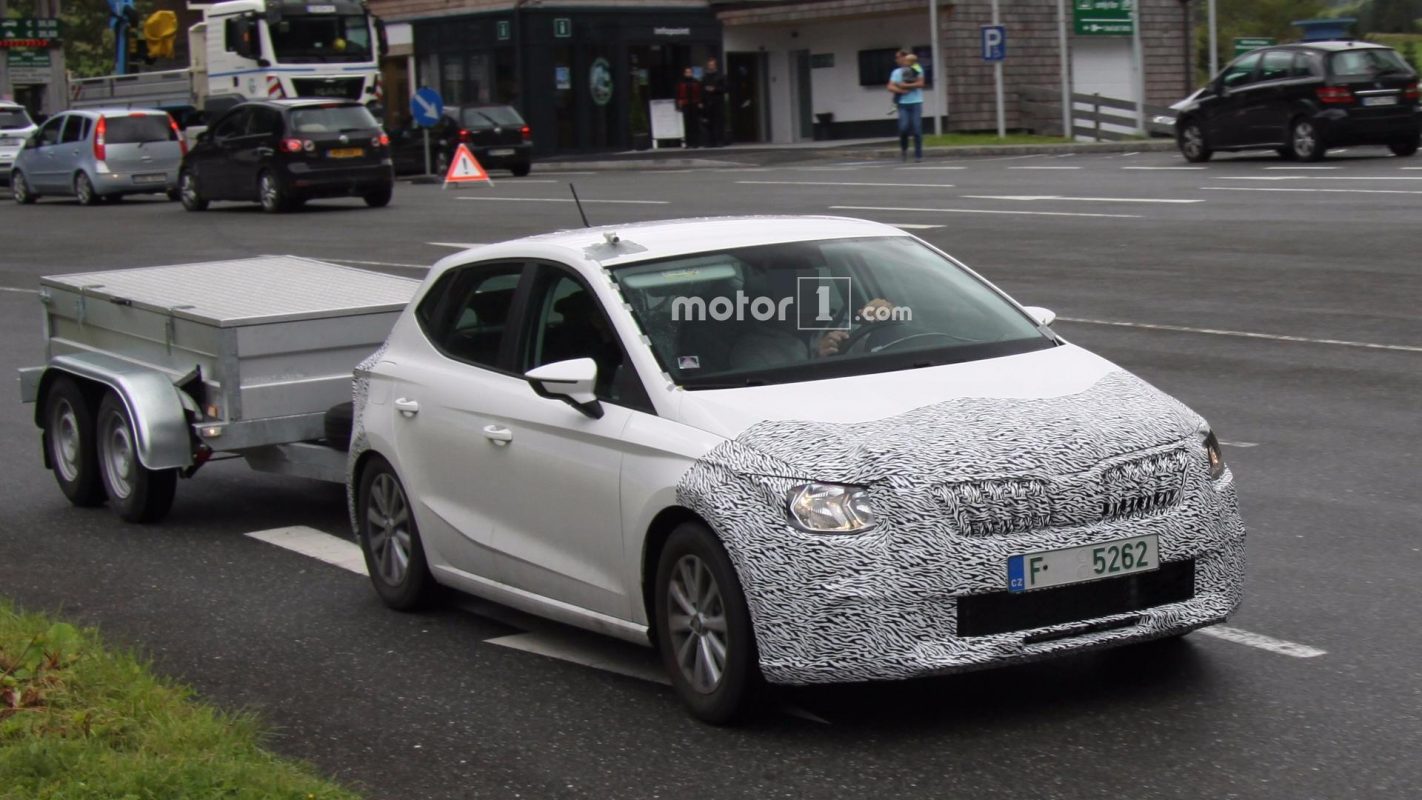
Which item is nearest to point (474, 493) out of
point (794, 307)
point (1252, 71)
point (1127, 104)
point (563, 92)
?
point (794, 307)

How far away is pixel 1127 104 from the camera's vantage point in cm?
4406

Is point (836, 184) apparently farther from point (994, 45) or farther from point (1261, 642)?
point (1261, 642)

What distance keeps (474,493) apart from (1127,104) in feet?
128

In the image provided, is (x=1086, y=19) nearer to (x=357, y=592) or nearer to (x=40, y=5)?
(x=40, y=5)

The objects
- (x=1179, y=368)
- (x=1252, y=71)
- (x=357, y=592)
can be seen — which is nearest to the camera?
(x=357, y=592)

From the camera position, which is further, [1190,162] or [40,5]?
[40,5]

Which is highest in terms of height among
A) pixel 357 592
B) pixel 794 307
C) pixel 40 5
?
pixel 40 5

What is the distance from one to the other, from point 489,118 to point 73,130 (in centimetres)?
782

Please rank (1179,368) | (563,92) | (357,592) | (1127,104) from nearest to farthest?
(357,592), (1179,368), (1127,104), (563,92)

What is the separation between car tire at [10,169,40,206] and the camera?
3856 centimetres

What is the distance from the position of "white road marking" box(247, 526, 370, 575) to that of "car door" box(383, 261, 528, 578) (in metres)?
1.25

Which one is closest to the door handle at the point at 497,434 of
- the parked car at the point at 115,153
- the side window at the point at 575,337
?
the side window at the point at 575,337

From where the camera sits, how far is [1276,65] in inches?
1180

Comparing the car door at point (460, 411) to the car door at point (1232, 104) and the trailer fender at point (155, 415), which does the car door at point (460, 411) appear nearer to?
the trailer fender at point (155, 415)
